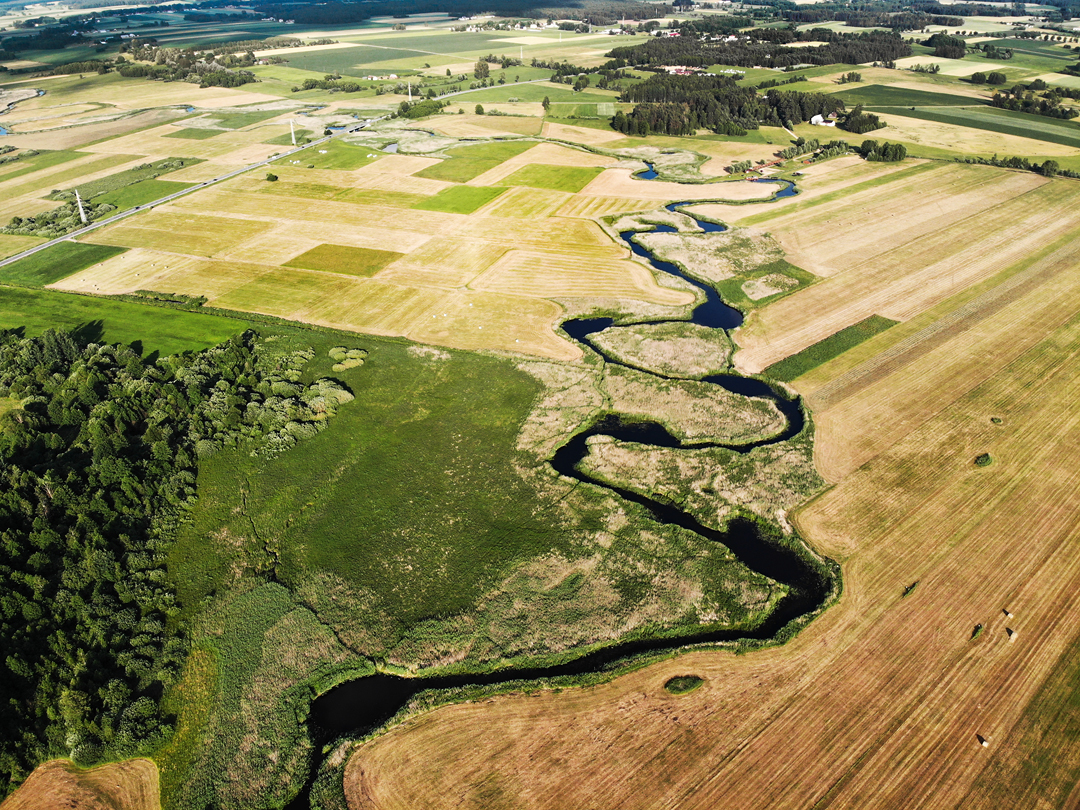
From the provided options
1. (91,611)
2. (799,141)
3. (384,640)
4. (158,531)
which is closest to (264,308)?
(158,531)

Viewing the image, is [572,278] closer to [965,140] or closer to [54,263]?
[54,263]

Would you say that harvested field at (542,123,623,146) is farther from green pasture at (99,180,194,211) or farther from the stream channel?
the stream channel

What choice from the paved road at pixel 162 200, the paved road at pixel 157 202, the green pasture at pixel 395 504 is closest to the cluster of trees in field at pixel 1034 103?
the paved road at pixel 162 200

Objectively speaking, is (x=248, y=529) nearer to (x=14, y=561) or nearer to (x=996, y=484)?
(x=14, y=561)

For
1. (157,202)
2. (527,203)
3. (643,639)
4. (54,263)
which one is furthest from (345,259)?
(643,639)

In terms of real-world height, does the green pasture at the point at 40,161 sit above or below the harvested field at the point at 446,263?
above

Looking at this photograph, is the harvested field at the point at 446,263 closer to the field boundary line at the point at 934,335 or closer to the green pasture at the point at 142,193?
the field boundary line at the point at 934,335

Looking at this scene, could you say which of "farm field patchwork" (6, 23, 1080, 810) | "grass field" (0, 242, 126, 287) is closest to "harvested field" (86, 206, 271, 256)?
"farm field patchwork" (6, 23, 1080, 810)
